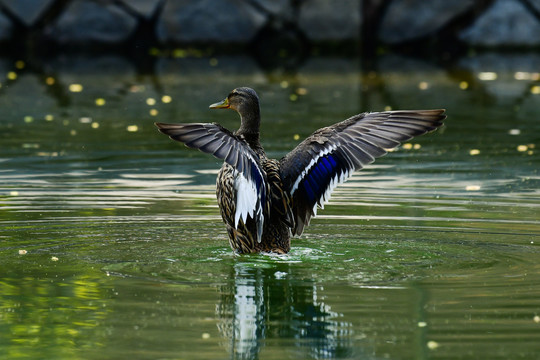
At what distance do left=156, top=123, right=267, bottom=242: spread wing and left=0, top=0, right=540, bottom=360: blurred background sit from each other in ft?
0.97

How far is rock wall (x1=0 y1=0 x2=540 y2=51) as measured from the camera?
20.8 m

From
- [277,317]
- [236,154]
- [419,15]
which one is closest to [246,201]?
[236,154]

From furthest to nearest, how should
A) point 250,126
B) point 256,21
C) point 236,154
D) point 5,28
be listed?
point 256,21 < point 5,28 < point 250,126 < point 236,154

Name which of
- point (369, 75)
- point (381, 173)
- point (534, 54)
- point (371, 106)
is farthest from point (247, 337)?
point (534, 54)

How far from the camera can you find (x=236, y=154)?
5.89 meters

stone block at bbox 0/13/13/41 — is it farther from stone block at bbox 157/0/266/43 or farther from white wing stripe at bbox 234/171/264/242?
white wing stripe at bbox 234/171/264/242

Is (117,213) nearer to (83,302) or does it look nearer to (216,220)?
(216,220)

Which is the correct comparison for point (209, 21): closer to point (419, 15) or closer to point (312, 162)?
point (419, 15)

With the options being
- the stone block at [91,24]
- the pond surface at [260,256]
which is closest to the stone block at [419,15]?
the stone block at [91,24]

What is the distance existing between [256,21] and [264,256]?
15001 mm

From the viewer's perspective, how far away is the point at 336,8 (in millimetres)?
20938

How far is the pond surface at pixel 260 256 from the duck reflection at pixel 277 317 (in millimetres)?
13

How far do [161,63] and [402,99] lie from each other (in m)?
6.73

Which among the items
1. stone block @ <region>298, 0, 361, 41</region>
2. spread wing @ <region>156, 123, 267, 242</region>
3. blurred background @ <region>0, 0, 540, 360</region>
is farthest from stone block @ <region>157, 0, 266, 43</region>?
spread wing @ <region>156, 123, 267, 242</region>
